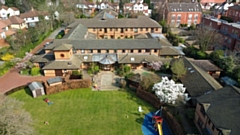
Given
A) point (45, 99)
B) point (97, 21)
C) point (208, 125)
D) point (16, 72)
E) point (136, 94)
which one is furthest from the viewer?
point (97, 21)

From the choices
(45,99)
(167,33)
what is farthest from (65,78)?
(167,33)

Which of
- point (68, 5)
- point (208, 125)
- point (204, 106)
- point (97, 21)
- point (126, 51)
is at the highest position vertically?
point (68, 5)

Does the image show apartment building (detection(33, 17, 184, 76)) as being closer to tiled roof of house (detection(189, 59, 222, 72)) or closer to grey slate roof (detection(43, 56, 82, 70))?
grey slate roof (detection(43, 56, 82, 70))

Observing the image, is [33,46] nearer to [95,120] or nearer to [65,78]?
[65,78]

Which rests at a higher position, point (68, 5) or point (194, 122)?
point (68, 5)

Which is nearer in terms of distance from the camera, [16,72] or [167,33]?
[16,72]

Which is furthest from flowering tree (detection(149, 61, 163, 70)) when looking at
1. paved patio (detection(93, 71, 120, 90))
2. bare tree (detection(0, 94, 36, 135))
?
bare tree (detection(0, 94, 36, 135))

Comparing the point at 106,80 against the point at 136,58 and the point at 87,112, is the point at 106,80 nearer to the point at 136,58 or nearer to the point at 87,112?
the point at 136,58

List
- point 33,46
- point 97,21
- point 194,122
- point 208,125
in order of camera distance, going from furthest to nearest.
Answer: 1. point 97,21
2. point 33,46
3. point 194,122
4. point 208,125
